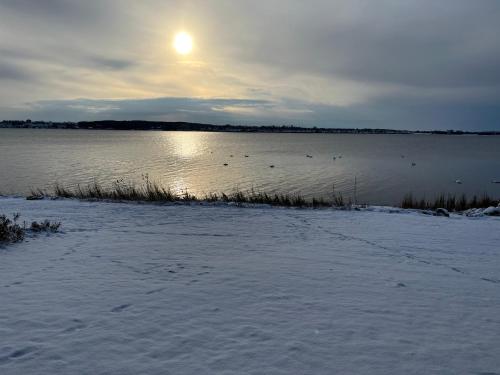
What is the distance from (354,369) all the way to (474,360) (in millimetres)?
1282

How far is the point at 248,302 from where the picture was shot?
5312 mm

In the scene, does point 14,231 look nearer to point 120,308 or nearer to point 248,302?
point 120,308

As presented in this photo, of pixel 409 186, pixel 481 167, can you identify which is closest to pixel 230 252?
pixel 409 186

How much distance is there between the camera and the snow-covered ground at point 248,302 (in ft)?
13.0

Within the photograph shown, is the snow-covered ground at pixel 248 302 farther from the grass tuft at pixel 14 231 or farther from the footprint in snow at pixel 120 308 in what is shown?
the grass tuft at pixel 14 231

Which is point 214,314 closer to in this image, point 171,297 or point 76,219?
point 171,297

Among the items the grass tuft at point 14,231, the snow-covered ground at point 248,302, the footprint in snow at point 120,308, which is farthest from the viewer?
the grass tuft at point 14,231

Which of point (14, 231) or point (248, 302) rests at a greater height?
point (14, 231)

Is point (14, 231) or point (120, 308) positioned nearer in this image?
point (120, 308)

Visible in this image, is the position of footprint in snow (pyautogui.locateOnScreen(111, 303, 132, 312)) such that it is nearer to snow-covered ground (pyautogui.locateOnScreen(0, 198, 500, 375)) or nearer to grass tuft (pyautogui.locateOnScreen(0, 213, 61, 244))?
snow-covered ground (pyautogui.locateOnScreen(0, 198, 500, 375))

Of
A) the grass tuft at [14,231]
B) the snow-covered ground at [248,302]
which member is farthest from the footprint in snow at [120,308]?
the grass tuft at [14,231]

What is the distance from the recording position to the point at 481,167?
1889 inches

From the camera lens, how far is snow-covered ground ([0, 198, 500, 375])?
3955mm

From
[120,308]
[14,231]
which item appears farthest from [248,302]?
[14,231]
